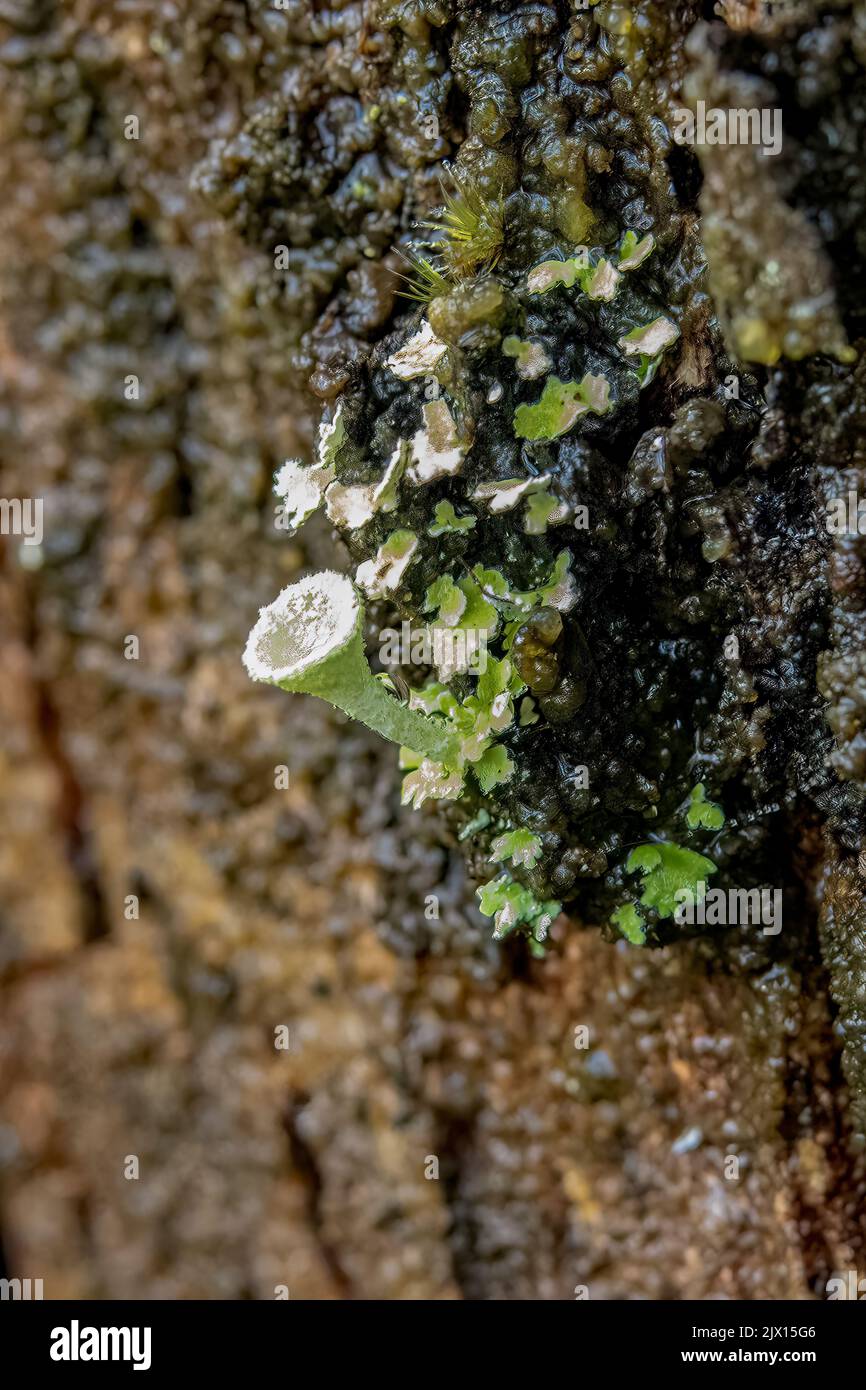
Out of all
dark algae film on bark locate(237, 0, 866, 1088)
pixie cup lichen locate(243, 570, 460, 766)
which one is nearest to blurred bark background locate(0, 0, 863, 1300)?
dark algae film on bark locate(237, 0, 866, 1088)

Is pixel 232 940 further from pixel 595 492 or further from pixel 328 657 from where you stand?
pixel 595 492

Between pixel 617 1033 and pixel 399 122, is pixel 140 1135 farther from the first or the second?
pixel 399 122

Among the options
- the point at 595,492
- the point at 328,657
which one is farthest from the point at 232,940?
the point at 595,492

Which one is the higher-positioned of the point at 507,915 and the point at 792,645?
the point at 792,645

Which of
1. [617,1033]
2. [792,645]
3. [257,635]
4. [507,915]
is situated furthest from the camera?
[617,1033]

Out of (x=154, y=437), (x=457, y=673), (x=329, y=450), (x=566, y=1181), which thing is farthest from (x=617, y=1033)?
(x=154, y=437)

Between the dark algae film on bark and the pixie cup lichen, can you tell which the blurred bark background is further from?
the pixie cup lichen
